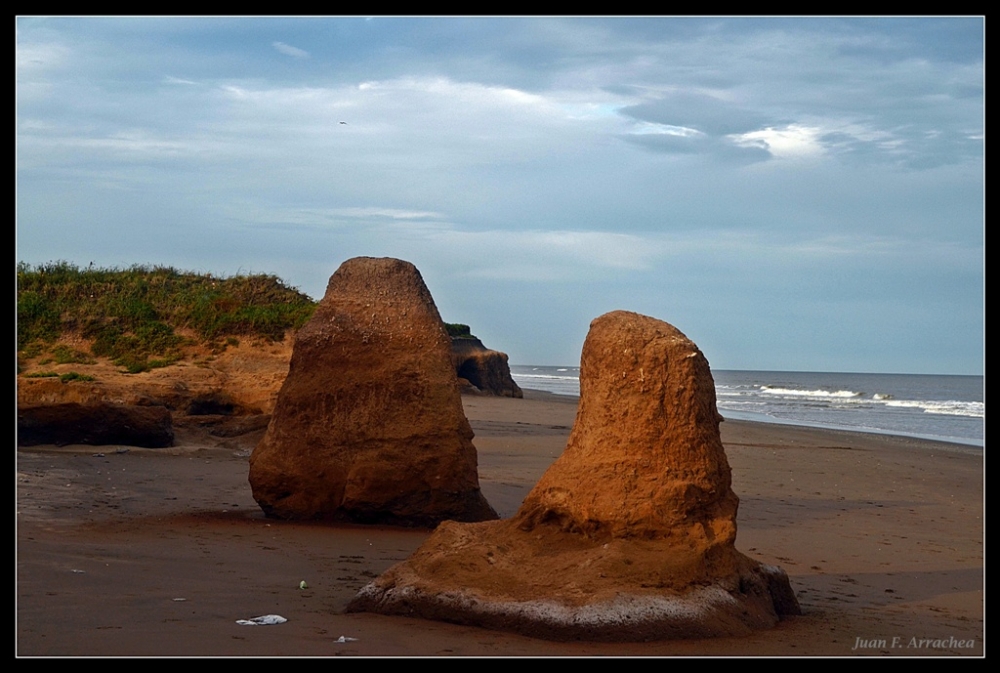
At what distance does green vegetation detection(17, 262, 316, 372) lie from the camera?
1806 cm

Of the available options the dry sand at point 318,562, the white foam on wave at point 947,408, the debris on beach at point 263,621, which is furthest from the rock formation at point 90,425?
the white foam on wave at point 947,408

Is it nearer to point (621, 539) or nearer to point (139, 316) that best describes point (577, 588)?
point (621, 539)

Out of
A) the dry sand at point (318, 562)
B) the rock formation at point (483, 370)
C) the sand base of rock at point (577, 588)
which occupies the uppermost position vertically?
the rock formation at point (483, 370)

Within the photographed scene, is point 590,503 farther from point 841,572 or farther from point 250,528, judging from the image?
point 250,528

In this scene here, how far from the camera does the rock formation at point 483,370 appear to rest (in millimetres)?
33875

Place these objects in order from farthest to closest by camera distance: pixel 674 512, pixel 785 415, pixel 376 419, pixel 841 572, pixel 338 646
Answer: pixel 785 415, pixel 376 419, pixel 841 572, pixel 674 512, pixel 338 646

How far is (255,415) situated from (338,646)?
1060 cm

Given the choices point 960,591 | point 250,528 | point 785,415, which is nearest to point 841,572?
point 960,591

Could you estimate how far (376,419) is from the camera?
9.06 metres

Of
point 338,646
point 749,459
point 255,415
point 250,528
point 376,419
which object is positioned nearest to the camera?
point 338,646

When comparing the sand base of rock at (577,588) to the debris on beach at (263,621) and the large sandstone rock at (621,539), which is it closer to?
the large sandstone rock at (621,539)

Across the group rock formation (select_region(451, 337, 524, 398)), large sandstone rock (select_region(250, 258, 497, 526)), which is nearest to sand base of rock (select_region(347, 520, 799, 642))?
large sandstone rock (select_region(250, 258, 497, 526))

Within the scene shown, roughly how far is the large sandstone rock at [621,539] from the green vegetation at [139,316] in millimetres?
12035

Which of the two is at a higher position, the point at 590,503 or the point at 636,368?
the point at 636,368
